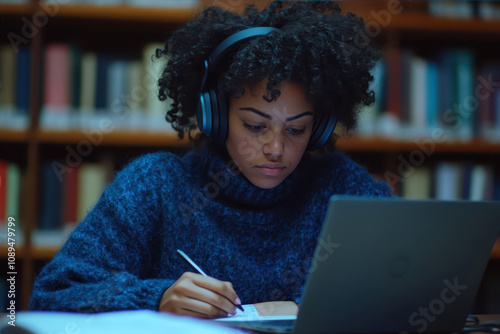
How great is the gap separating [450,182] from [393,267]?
55.4 inches

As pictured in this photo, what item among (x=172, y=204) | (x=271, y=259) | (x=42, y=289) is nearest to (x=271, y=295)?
(x=271, y=259)

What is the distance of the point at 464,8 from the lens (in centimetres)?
190

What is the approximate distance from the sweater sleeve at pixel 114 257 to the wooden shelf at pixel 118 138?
2.18 ft

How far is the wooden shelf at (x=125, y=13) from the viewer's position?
1712 mm

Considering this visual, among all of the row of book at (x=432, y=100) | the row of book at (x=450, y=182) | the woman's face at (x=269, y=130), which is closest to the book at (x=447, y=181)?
the row of book at (x=450, y=182)

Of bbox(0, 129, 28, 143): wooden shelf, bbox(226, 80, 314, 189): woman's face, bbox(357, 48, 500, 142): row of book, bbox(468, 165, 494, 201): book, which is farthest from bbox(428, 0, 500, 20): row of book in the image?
bbox(0, 129, 28, 143): wooden shelf

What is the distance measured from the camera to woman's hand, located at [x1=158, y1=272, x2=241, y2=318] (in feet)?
2.32

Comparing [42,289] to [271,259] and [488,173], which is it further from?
[488,173]

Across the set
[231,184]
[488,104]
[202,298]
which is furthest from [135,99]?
[488,104]

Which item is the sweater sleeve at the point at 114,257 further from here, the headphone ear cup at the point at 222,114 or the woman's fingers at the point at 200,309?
the headphone ear cup at the point at 222,114

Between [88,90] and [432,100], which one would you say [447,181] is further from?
[88,90]

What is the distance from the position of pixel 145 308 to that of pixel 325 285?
1.05 feet

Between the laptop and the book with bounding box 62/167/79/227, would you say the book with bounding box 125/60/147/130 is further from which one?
the laptop

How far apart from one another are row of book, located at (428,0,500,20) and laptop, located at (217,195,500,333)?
144 cm
